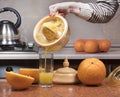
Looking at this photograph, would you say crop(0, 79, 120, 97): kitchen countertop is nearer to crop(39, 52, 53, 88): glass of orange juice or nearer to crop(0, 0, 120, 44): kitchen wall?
crop(39, 52, 53, 88): glass of orange juice

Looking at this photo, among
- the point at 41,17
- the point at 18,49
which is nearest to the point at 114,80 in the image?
the point at 18,49

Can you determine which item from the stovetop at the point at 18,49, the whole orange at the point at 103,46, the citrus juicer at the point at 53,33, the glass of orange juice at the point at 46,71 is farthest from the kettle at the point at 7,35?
the glass of orange juice at the point at 46,71

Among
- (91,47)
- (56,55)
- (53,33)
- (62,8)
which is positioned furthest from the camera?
(91,47)

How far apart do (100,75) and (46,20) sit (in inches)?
14.7

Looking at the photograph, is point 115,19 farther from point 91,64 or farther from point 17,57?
point 91,64

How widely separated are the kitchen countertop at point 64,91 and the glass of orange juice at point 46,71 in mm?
29

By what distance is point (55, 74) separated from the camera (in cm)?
150

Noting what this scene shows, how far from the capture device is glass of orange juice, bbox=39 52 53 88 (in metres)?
1.39

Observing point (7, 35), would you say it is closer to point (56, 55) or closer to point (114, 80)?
point (56, 55)

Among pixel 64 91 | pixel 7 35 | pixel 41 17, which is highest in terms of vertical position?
pixel 41 17

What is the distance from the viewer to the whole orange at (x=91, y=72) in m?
1.39

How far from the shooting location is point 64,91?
4.35 feet

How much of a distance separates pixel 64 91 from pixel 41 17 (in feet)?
6.29

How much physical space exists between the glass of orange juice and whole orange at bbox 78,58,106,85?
133mm
